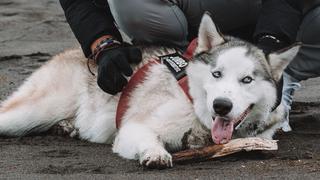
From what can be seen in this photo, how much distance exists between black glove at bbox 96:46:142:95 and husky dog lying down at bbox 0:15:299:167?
114 millimetres

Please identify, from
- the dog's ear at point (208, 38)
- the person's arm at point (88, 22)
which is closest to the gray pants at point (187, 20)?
the person's arm at point (88, 22)

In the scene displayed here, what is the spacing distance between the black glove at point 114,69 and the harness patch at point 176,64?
22 centimetres

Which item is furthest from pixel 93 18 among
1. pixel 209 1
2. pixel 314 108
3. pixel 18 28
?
pixel 18 28

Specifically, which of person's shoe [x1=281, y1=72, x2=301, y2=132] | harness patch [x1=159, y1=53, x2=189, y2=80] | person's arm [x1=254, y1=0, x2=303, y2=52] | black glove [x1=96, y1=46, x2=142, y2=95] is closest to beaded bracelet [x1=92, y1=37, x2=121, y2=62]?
black glove [x1=96, y1=46, x2=142, y2=95]

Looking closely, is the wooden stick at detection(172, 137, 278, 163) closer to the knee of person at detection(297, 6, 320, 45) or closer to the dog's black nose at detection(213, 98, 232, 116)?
the dog's black nose at detection(213, 98, 232, 116)

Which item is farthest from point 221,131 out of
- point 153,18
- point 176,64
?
point 153,18

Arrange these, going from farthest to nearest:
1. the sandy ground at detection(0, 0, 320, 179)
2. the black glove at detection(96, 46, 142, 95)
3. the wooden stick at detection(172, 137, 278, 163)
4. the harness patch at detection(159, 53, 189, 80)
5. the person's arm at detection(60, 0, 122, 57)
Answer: the person's arm at detection(60, 0, 122, 57) < the black glove at detection(96, 46, 142, 95) < the harness patch at detection(159, 53, 189, 80) < the wooden stick at detection(172, 137, 278, 163) < the sandy ground at detection(0, 0, 320, 179)

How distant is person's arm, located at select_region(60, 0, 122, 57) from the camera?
14.8 feet

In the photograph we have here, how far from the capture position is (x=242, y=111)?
12.0ft

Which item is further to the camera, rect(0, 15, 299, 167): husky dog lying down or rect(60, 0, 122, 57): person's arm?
rect(60, 0, 122, 57): person's arm

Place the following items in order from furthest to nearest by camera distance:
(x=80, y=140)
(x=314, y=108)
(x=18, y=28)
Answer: (x=18, y=28), (x=314, y=108), (x=80, y=140)

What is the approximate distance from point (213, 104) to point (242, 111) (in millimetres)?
173

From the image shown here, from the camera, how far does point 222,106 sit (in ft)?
11.6

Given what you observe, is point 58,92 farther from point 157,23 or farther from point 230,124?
point 230,124
